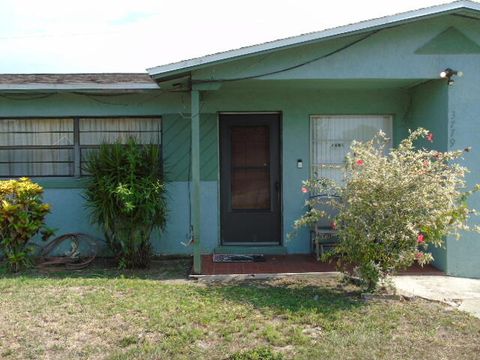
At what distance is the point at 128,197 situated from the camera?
713 cm

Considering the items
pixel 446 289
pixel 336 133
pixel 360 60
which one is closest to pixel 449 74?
pixel 360 60

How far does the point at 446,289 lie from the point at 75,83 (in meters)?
6.13

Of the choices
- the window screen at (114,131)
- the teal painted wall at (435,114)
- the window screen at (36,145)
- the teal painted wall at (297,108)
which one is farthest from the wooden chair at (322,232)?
the window screen at (36,145)

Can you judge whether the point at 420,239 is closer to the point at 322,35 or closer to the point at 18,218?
the point at 322,35

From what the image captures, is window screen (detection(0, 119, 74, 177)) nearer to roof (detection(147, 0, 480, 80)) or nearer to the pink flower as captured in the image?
roof (detection(147, 0, 480, 80))

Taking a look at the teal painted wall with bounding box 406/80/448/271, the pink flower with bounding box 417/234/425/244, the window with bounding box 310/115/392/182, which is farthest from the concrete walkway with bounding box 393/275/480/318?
the window with bounding box 310/115/392/182

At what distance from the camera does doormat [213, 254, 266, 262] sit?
25.7ft

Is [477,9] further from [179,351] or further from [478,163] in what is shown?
[179,351]

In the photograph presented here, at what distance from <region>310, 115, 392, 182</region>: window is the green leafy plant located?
2696mm

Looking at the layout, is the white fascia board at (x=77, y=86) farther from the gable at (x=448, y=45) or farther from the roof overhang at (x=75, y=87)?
the gable at (x=448, y=45)

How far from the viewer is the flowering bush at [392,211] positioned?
5.54 metres

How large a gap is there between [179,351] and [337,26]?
15.0ft

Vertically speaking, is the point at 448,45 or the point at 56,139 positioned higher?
the point at 448,45

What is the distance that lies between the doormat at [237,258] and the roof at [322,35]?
9.99 ft
